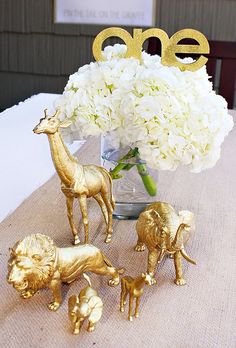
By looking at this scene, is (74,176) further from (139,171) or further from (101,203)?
(139,171)

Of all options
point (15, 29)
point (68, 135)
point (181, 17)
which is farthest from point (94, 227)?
point (15, 29)

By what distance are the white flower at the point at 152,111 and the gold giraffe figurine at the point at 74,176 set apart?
6 centimetres

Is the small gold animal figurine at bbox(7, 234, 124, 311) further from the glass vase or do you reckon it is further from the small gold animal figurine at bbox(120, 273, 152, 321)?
the glass vase

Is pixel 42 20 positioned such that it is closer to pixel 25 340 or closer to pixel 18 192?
pixel 18 192

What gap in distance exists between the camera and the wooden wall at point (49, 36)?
283 centimetres

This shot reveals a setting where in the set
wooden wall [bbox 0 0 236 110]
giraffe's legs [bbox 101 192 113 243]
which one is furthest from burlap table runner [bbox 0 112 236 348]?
wooden wall [bbox 0 0 236 110]

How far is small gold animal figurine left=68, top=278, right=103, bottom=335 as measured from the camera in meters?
0.59

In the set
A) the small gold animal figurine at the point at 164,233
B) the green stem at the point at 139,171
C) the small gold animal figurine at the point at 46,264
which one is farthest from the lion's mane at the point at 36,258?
the green stem at the point at 139,171

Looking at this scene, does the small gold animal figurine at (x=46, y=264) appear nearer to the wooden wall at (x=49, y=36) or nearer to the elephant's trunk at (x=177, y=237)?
the elephant's trunk at (x=177, y=237)

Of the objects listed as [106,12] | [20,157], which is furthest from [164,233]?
[106,12]

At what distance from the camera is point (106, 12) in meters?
2.91

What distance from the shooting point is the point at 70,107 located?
821 mm

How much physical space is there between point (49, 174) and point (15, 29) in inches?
83.5

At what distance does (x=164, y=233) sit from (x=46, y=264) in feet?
0.57
